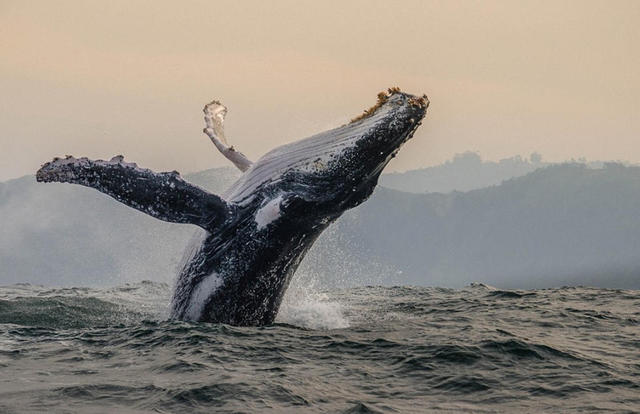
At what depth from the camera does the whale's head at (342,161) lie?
7.98 m

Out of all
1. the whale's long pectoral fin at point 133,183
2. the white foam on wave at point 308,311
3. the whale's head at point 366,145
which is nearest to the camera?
the whale's long pectoral fin at point 133,183

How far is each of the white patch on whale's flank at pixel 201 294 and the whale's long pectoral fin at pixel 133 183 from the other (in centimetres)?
108

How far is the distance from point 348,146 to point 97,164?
296 centimetres

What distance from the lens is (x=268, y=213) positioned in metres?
8.39

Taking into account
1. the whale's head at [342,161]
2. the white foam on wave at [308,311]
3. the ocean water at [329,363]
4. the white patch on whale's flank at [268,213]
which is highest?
the whale's head at [342,161]

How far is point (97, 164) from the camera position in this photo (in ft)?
25.5

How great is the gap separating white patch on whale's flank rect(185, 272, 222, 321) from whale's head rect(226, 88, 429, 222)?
1.07m

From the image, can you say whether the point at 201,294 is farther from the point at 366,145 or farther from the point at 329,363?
the point at 366,145

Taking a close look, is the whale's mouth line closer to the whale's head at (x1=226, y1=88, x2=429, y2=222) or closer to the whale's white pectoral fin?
the whale's head at (x1=226, y1=88, x2=429, y2=222)

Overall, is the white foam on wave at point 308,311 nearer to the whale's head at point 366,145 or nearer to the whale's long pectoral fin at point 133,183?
the whale's head at point 366,145

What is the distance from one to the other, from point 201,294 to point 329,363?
2.44 meters

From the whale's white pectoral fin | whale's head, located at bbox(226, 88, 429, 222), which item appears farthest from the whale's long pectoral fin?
the whale's white pectoral fin

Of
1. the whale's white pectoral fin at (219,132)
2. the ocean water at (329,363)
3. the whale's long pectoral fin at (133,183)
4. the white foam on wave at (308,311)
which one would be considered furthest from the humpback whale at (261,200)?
the whale's white pectoral fin at (219,132)

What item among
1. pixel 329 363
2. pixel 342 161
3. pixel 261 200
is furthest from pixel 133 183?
pixel 329 363
